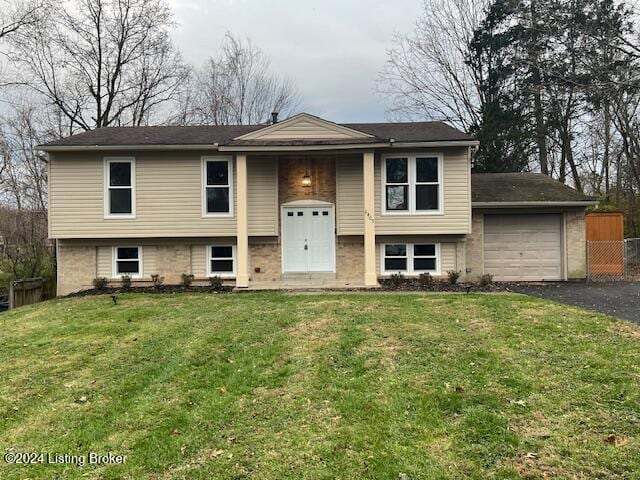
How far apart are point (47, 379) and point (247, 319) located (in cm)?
340

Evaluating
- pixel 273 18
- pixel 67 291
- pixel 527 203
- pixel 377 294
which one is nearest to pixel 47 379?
pixel 377 294

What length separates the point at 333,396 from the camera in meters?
4.68

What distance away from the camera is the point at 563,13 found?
22.2 m

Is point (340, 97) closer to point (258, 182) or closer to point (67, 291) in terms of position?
point (258, 182)

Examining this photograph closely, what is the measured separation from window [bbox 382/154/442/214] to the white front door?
1955 millimetres

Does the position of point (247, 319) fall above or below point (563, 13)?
below

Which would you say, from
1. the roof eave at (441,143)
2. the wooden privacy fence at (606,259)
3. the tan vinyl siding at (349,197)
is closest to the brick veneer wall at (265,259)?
the tan vinyl siding at (349,197)

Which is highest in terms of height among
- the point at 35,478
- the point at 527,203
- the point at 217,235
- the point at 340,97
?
the point at 340,97

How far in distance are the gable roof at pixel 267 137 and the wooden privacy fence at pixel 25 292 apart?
412cm

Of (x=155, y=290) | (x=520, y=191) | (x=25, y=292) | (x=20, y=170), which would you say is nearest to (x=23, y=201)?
(x=20, y=170)

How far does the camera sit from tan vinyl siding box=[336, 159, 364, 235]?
44.7ft

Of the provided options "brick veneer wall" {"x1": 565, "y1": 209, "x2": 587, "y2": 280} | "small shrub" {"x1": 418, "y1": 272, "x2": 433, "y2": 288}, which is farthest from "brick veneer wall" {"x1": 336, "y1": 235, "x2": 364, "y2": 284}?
"brick veneer wall" {"x1": 565, "y1": 209, "x2": 587, "y2": 280}

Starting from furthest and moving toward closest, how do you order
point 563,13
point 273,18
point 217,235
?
point 273,18 < point 563,13 < point 217,235

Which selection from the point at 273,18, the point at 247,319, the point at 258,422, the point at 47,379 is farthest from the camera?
the point at 273,18
